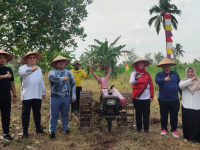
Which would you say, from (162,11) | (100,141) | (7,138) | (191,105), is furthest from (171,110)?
(162,11)

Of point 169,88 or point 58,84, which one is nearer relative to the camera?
point 58,84

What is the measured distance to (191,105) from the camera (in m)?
4.07

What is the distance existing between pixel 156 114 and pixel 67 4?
4.78 m

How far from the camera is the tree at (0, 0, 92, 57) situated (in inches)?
248

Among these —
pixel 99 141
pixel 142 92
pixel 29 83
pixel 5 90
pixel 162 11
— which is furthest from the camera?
pixel 162 11

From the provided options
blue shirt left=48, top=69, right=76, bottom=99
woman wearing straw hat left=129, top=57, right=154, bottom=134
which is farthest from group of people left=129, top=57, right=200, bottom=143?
blue shirt left=48, top=69, right=76, bottom=99

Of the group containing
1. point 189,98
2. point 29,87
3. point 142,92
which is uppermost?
point 29,87

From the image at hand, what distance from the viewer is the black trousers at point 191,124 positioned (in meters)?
4.04

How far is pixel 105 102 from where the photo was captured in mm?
4012

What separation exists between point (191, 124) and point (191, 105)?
1.30ft

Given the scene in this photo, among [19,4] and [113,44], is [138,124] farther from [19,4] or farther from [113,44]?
[113,44]

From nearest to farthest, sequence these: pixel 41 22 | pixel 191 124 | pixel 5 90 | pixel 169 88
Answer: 1. pixel 5 90
2. pixel 191 124
3. pixel 169 88
4. pixel 41 22

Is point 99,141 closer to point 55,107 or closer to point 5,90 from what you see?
point 55,107

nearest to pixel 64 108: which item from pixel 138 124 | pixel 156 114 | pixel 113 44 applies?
pixel 138 124
